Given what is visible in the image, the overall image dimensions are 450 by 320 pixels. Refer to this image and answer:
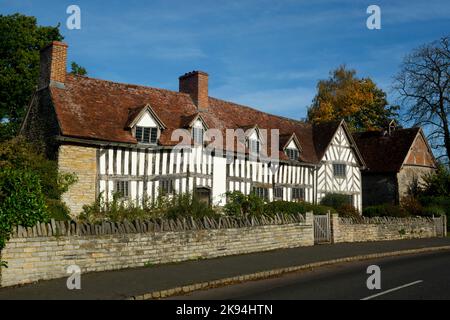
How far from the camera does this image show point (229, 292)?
9.95 meters

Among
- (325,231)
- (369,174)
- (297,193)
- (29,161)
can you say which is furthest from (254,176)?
(369,174)

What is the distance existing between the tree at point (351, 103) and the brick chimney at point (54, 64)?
28.4m

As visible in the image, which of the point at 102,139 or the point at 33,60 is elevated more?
the point at 33,60

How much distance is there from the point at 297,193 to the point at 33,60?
59.2ft

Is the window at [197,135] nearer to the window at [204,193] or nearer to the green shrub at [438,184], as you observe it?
the window at [204,193]

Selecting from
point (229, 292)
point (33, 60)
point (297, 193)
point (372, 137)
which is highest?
point (33, 60)

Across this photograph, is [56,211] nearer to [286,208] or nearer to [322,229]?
[286,208]

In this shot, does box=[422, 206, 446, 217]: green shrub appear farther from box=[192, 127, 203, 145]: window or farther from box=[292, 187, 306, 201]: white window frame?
box=[192, 127, 203, 145]: window

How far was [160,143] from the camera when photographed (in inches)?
865

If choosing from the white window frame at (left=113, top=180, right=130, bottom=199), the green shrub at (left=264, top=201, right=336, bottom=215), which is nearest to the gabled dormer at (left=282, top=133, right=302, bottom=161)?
the green shrub at (left=264, top=201, right=336, bottom=215)

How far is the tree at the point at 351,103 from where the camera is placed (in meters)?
46.1

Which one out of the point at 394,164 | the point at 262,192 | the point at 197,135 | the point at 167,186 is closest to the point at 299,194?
the point at 262,192
